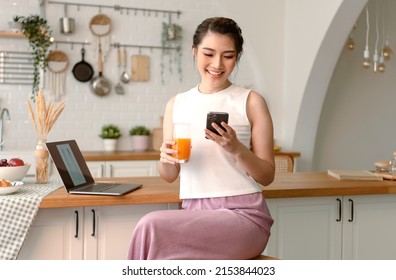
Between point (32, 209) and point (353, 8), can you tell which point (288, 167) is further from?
point (32, 209)

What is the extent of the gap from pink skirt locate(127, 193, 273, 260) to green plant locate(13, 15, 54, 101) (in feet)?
12.5

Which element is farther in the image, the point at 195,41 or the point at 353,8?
the point at 353,8

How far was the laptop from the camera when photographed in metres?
2.56

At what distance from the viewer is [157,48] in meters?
5.99

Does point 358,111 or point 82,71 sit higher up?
point 82,71

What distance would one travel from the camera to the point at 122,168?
17.1 feet

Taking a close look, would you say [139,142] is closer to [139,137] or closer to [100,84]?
[139,137]

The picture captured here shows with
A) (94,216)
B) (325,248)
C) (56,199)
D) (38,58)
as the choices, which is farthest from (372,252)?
(38,58)

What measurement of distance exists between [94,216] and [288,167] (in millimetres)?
2857

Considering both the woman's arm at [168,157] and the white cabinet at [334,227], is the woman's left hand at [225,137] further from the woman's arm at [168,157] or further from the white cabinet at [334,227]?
the white cabinet at [334,227]

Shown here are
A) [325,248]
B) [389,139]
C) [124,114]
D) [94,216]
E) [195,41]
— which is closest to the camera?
[195,41]

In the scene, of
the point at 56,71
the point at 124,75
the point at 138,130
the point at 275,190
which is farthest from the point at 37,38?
the point at 275,190

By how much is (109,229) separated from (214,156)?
81cm

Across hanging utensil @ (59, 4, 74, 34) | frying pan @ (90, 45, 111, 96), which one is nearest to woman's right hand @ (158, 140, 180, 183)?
frying pan @ (90, 45, 111, 96)
